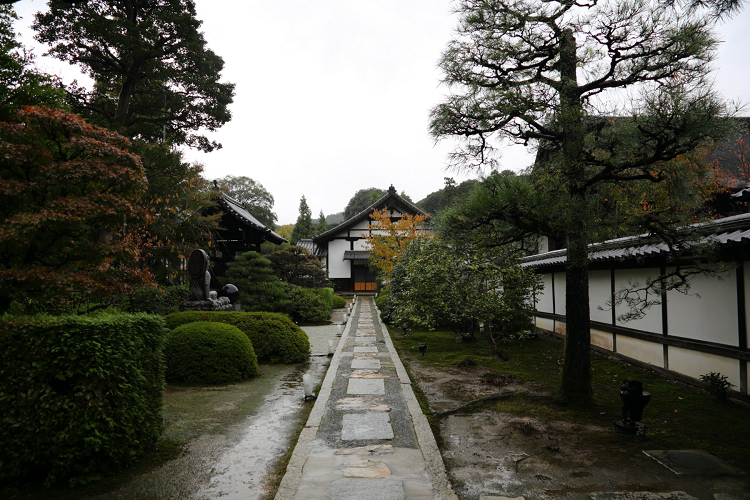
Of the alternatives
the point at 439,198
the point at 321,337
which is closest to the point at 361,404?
the point at 321,337

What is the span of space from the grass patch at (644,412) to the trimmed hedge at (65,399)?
4.56m

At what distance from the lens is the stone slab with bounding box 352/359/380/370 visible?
883cm

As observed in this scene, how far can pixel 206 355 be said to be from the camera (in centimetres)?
767

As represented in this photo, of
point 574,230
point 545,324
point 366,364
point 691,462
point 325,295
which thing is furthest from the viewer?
point 325,295

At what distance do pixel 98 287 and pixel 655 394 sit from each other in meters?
8.77

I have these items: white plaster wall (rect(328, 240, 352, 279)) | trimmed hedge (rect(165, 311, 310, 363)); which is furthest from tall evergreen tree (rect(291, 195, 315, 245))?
trimmed hedge (rect(165, 311, 310, 363))

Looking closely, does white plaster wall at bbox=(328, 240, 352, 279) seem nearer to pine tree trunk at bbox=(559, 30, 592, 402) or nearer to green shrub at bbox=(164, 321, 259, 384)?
green shrub at bbox=(164, 321, 259, 384)

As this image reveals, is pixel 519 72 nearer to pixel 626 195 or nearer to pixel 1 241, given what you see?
pixel 626 195

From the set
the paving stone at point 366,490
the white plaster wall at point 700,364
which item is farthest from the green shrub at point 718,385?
the paving stone at point 366,490

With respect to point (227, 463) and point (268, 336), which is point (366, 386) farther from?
point (227, 463)

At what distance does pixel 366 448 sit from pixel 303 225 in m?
42.8

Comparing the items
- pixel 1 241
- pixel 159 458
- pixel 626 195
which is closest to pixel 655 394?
pixel 626 195

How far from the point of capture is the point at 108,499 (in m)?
3.58

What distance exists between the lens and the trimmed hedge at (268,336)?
920 centimetres
